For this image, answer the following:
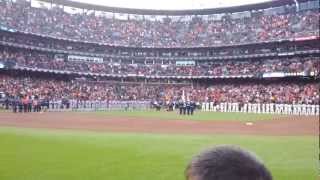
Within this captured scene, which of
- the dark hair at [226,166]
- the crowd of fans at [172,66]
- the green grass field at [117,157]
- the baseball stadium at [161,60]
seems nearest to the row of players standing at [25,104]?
the baseball stadium at [161,60]

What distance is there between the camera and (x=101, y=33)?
253 feet

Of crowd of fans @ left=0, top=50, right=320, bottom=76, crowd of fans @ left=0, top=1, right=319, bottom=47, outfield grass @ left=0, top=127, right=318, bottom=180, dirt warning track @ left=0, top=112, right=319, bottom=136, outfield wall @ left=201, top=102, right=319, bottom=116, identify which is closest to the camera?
outfield grass @ left=0, top=127, right=318, bottom=180

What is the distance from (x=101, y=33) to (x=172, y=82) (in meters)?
13.3

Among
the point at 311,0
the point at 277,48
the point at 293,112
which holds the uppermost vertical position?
the point at 311,0

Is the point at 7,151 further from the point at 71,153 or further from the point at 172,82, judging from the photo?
the point at 172,82

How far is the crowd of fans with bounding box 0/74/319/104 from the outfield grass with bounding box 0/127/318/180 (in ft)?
112

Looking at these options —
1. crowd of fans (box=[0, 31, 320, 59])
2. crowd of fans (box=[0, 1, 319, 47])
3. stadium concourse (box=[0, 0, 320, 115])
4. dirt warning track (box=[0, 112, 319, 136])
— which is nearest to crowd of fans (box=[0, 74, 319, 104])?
stadium concourse (box=[0, 0, 320, 115])

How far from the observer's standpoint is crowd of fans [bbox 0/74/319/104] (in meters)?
55.1

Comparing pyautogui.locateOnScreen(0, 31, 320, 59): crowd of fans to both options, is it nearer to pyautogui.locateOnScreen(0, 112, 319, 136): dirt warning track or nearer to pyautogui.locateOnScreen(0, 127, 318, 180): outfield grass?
pyautogui.locateOnScreen(0, 112, 319, 136): dirt warning track

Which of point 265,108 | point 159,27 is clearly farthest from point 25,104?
point 159,27

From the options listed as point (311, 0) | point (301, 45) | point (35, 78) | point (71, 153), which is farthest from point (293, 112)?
point (71, 153)

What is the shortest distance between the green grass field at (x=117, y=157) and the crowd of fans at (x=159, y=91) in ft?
111

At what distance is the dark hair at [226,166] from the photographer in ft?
6.48

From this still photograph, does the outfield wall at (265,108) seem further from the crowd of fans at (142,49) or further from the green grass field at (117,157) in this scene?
the green grass field at (117,157)
